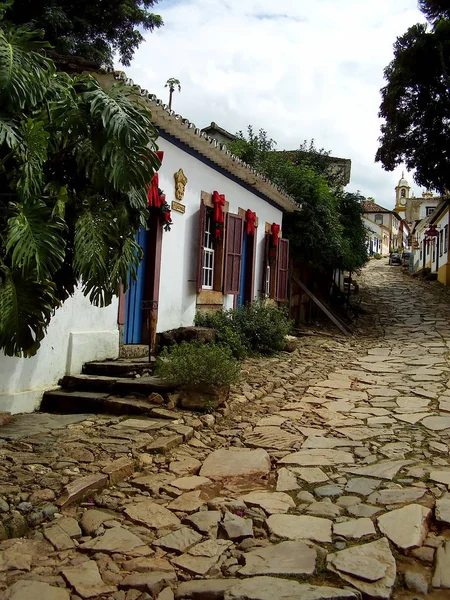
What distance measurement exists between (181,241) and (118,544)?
577cm

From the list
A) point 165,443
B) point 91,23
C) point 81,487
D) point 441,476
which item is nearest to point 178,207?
point 165,443

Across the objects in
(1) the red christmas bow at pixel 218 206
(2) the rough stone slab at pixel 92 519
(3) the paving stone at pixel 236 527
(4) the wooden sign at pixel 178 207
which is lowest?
(2) the rough stone slab at pixel 92 519

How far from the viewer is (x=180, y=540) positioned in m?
2.98

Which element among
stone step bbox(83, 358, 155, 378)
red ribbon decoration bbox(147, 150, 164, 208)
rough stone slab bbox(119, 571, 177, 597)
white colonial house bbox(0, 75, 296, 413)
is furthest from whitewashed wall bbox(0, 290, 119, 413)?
rough stone slab bbox(119, 571, 177, 597)

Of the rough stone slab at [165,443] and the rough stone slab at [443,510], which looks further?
the rough stone slab at [165,443]

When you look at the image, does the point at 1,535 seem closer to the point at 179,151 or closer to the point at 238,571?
the point at 238,571

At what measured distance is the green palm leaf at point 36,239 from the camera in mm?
3238

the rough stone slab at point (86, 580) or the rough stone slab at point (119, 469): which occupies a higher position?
the rough stone slab at point (119, 469)

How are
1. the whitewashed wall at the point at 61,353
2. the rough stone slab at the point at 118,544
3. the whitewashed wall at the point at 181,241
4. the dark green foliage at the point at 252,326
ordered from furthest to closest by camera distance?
the dark green foliage at the point at 252,326
the whitewashed wall at the point at 181,241
the whitewashed wall at the point at 61,353
the rough stone slab at the point at 118,544

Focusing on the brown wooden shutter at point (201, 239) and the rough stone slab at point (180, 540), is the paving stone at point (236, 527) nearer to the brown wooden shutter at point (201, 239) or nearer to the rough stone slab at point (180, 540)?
the rough stone slab at point (180, 540)

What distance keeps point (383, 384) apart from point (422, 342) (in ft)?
14.7

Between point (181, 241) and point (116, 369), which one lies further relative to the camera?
point (181, 241)

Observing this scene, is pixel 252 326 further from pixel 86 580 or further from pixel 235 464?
pixel 86 580

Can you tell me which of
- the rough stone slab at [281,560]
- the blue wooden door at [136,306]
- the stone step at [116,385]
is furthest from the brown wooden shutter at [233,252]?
the rough stone slab at [281,560]
